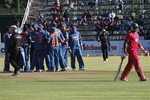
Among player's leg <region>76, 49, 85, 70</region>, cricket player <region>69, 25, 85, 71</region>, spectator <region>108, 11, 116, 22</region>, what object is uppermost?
cricket player <region>69, 25, 85, 71</region>

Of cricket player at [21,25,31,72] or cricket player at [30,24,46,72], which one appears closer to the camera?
cricket player at [30,24,46,72]

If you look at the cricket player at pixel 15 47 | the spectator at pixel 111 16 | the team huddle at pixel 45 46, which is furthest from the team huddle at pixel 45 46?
the spectator at pixel 111 16

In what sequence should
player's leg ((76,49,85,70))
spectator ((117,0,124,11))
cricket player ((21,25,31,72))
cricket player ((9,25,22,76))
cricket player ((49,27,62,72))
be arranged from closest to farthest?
1. cricket player ((9,25,22,76))
2. cricket player ((49,27,62,72))
3. cricket player ((21,25,31,72))
4. player's leg ((76,49,85,70))
5. spectator ((117,0,124,11))

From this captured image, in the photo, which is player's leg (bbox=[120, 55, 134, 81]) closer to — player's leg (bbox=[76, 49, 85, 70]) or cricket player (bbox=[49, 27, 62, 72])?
cricket player (bbox=[49, 27, 62, 72])

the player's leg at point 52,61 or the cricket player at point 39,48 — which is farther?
the player's leg at point 52,61

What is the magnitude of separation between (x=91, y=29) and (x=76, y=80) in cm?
3376

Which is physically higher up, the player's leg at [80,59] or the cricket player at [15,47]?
the cricket player at [15,47]

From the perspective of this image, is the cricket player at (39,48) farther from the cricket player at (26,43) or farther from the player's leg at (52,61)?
the player's leg at (52,61)

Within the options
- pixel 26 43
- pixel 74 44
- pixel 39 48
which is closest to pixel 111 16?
pixel 74 44

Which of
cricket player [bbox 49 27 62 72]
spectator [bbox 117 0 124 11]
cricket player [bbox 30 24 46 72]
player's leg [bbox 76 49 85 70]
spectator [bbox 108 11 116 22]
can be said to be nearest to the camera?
cricket player [bbox 30 24 46 72]

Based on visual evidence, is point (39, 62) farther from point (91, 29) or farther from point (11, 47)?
point (91, 29)

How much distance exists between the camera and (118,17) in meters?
55.7

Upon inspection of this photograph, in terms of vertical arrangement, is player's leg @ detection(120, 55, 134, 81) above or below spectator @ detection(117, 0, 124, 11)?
above

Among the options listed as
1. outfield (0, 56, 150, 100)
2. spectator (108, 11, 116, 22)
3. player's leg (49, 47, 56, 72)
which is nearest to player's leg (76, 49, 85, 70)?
player's leg (49, 47, 56, 72)
